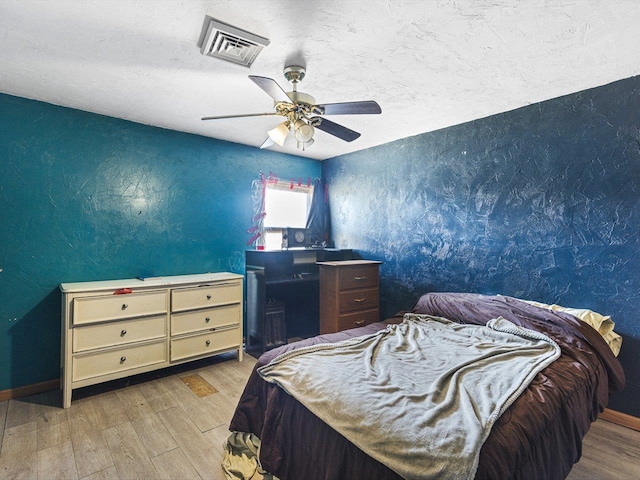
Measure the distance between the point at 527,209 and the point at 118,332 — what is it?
3.44 metres

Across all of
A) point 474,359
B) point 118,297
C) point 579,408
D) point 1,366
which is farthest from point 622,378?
point 1,366

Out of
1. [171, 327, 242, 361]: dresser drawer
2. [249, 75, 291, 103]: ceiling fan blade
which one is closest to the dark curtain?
[171, 327, 242, 361]: dresser drawer

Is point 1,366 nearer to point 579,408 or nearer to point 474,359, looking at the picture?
point 474,359

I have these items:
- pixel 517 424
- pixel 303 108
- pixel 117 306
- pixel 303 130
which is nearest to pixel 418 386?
pixel 517 424

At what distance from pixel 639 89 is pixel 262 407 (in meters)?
3.06

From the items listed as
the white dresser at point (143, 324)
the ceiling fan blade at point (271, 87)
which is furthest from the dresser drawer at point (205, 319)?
the ceiling fan blade at point (271, 87)

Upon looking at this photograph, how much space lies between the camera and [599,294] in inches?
89.0

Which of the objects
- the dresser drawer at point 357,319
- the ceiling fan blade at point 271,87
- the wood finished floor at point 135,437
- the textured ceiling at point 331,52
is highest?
the textured ceiling at point 331,52

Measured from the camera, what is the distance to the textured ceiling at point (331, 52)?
1.54m

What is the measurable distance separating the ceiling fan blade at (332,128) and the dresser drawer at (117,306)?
1.90 m

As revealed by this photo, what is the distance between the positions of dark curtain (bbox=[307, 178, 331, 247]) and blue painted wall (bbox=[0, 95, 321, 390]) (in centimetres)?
110

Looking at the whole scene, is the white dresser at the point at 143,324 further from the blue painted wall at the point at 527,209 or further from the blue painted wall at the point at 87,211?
the blue painted wall at the point at 527,209

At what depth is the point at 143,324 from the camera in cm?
264

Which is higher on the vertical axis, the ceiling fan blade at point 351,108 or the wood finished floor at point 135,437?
the ceiling fan blade at point 351,108
